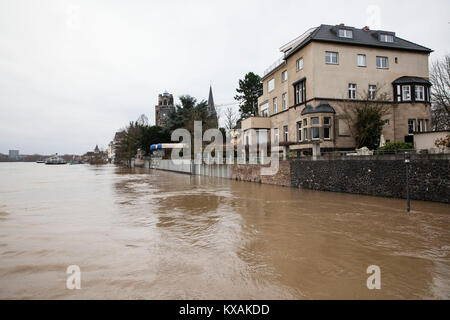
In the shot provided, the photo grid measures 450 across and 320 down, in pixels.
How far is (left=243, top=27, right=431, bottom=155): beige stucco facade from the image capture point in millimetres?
A: 23750

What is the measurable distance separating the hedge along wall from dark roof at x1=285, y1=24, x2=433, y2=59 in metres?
11.8

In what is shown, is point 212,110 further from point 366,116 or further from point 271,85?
point 366,116

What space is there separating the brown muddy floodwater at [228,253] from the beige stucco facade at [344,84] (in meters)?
13.7

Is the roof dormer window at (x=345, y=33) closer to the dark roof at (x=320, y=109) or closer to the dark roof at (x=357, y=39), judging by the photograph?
the dark roof at (x=357, y=39)

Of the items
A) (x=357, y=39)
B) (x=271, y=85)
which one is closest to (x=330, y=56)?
(x=357, y=39)

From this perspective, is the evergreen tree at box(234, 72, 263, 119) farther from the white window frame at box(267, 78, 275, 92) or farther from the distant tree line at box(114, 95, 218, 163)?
the white window frame at box(267, 78, 275, 92)

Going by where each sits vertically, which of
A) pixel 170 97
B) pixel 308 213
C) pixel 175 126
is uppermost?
pixel 170 97

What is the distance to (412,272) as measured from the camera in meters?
4.93

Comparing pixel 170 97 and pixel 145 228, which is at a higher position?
pixel 170 97
